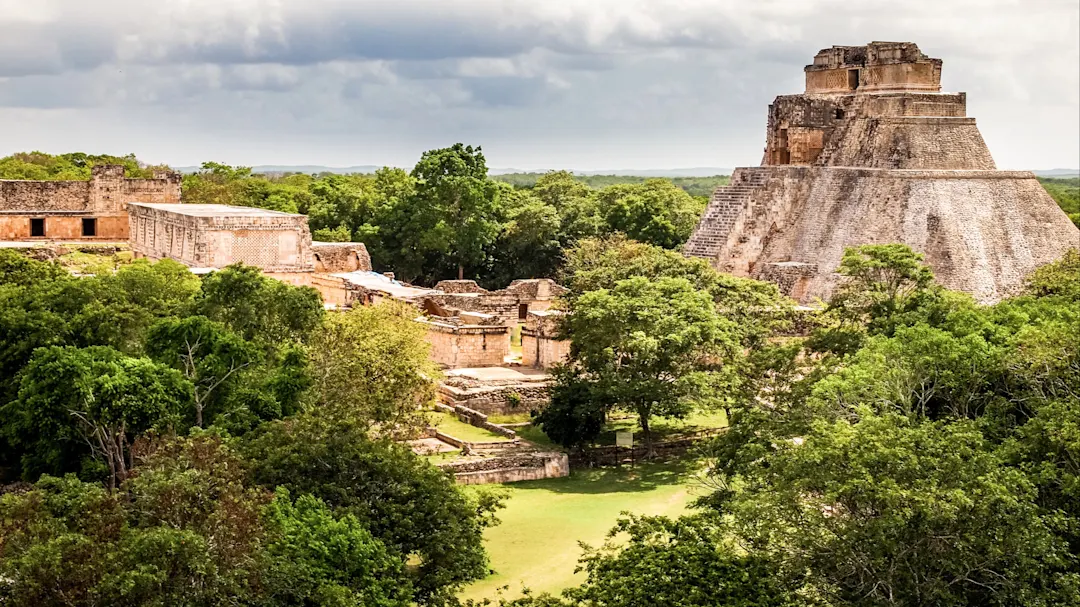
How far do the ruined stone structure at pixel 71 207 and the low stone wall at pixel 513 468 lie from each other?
1886 cm

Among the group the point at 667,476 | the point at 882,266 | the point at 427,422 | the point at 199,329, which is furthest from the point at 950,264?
the point at 199,329

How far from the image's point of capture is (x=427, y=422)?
884 inches

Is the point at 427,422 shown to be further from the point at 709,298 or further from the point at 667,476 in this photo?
the point at 709,298

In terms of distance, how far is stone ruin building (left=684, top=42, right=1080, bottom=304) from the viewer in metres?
32.4

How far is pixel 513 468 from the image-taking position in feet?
76.1

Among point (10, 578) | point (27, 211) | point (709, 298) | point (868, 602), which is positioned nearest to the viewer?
point (10, 578)

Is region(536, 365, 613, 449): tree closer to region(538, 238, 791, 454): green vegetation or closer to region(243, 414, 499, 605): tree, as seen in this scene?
region(538, 238, 791, 454): green vegetation

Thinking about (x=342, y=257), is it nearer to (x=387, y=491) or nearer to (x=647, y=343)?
(x=647, y=343)

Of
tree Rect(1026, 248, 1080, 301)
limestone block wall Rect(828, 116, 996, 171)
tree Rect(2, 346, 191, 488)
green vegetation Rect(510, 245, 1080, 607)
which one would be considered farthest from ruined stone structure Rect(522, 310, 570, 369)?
tree Rect(2, 346, 191, 488)

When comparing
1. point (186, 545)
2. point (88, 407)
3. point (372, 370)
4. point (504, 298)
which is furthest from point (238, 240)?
point (186, 545)

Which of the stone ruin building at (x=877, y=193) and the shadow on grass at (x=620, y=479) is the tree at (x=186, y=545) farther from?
the stone ruin building at (x=877, y=193)

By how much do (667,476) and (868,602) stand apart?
32.4 ft

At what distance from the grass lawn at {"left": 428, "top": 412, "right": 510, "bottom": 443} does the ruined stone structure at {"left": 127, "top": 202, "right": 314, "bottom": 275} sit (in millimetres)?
Answer: 7636

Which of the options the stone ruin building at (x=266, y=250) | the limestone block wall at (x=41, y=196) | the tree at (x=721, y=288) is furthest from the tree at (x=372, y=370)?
the limestone block wall at (x=41, y=196)
